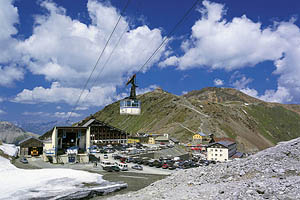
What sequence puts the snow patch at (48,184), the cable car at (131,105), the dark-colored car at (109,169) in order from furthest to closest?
the cable car at (131,105)
the dark-colored car at (109,169)
the snow patch at (48,184)

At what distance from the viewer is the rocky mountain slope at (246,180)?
1268 cm

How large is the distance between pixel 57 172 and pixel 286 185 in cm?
3091

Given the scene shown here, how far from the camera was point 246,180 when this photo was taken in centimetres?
1603

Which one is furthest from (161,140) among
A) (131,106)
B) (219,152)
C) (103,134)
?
(131,106)

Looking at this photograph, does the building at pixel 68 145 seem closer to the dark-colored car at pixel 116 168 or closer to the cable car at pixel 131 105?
the dark-colored car at pixel 116 168

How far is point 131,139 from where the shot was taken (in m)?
121

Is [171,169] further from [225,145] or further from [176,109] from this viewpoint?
[176,109]

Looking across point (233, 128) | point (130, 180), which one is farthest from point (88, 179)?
point (233, 128)

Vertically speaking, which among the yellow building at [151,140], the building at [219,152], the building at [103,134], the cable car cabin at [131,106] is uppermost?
the cable car cabin at [131,106]

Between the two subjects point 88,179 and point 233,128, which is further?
point 233,128

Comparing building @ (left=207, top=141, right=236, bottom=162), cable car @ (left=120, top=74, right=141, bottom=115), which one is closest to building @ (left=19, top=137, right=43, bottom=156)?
cable car @ (left=120, top=74, right=141, bottom=115)

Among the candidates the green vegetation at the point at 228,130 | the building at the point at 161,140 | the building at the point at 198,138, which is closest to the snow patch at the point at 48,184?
the building at the point at 161,140

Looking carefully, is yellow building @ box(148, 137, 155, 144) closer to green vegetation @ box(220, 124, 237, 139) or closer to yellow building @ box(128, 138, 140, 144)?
yellow building @ box(128, 138, 140, 144)

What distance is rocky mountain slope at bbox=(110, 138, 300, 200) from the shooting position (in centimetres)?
1268
